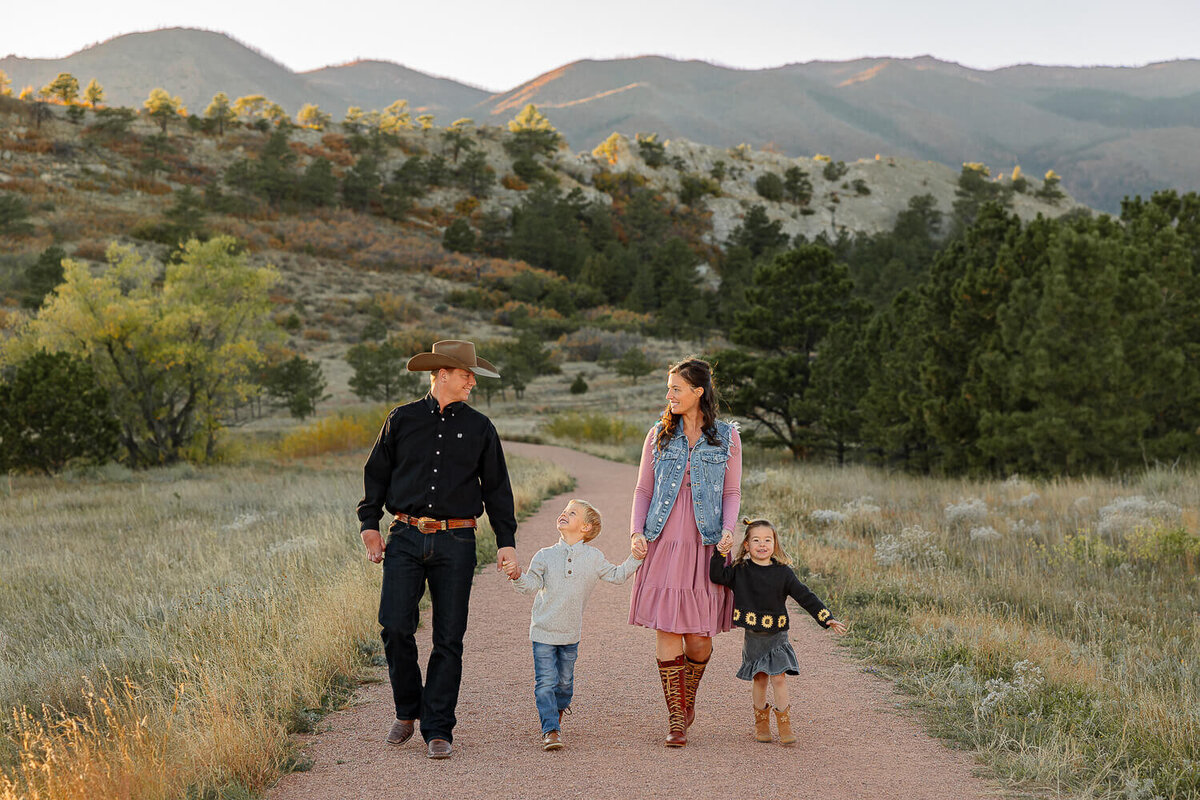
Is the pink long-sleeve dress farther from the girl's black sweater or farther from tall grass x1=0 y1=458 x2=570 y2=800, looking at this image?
tall grass x1=0 y1=458 x2=570 y2=800

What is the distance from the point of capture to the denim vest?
189 inches

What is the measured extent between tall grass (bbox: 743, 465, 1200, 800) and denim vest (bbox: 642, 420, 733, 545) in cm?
189

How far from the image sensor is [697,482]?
4816 mm

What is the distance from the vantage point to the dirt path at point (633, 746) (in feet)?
13.8

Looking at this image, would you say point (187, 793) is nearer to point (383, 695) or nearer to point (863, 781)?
point (383, 695)

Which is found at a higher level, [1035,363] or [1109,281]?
[1109,281]

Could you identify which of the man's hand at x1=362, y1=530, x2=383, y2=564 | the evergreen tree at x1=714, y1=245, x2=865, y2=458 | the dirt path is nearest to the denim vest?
the dirt path

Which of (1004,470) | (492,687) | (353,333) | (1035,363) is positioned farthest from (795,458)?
(353,333)

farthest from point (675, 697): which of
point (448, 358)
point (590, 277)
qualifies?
point (590, 277)

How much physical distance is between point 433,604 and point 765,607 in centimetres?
A: 174

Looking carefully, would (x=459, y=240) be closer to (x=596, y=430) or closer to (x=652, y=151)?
(x=652, y=151)

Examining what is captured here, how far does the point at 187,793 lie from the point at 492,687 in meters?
2.25

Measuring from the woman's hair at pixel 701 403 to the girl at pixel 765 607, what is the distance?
1.86 ft

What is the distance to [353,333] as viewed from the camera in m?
54.2
